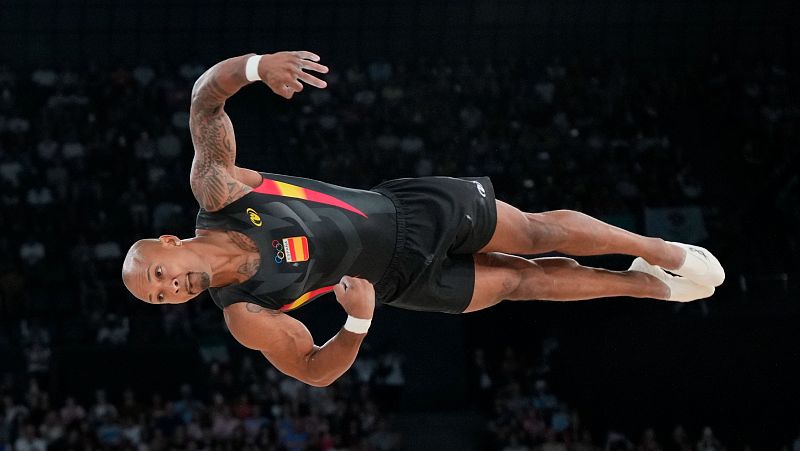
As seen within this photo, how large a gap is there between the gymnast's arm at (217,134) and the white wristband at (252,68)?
25 millimetres

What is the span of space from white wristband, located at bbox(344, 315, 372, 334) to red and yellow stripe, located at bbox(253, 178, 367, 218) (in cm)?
88

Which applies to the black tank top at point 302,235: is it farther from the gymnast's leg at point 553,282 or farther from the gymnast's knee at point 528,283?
the gymnast's knee at point 528,283

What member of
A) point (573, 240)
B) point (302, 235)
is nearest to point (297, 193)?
point (302, 235)

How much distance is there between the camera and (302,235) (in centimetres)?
614

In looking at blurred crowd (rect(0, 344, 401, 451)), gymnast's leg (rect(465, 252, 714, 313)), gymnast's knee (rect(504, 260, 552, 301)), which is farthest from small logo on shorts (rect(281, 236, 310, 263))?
blurred crowd (rect(0, 344, 401, 451))

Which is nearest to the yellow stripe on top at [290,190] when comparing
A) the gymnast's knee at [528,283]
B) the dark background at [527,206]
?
the gymnast's knee at [528,283]

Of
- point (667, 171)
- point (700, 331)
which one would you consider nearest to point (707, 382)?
point (700, 331)

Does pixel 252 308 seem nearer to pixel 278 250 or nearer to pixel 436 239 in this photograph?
pixel 278 250

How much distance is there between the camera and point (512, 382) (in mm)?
15594

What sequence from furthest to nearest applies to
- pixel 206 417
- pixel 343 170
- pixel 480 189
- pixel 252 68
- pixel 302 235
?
pixel 343 170, pixel 206 417, pixel 480 189, pixel 302 235, pixel 252 68

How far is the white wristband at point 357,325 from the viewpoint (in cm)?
567

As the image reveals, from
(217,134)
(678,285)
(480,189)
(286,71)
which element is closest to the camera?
(286,71)

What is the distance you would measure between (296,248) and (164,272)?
821mm

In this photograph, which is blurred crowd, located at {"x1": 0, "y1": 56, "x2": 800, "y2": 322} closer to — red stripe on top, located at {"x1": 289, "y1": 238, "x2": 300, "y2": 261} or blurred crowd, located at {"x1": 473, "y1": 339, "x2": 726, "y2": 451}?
blurred crowd, located at {"x1": 473, "y1": 339, "x2": 726, "y2": 451}
